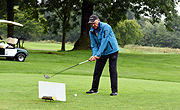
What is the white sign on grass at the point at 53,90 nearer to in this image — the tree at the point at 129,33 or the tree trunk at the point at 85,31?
the tree trunk at the point at 85,31

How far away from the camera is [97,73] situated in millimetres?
6836

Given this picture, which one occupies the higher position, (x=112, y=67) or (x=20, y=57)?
(x=112, y=67)

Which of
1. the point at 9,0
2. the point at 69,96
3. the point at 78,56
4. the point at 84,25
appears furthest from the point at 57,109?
the point at 9,0

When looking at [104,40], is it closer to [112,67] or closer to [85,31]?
[112,67]

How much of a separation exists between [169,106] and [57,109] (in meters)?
2.00

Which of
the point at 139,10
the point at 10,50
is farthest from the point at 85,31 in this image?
the point at 10,50

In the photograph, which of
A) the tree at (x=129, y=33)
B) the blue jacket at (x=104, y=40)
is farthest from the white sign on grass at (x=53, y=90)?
the tree at (x=129, y=33)

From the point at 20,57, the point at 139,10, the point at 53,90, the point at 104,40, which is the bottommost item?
the point at 20,57

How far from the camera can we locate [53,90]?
16.8ft

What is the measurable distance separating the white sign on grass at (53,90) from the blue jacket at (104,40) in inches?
63.5

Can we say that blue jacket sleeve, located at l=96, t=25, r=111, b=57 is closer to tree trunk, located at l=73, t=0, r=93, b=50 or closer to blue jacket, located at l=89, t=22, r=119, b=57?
blue jacket, located at l=89, t=22, r=119, b=57

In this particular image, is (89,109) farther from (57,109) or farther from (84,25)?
(84,25)

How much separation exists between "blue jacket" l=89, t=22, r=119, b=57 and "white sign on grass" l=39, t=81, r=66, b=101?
1613 millimetres

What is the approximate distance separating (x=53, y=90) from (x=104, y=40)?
1.81 metres
